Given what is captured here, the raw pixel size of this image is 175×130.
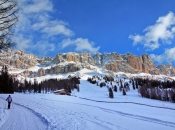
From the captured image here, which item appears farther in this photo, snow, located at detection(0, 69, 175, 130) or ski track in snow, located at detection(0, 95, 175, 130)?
snow, located at detection(0, 69, 175, 130)

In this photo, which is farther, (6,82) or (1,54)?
(6,82)

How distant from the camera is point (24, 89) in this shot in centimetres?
9875

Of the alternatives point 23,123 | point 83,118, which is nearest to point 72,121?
point 83,118

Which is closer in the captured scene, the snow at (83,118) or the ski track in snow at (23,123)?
the ski track in snow at (23,123)

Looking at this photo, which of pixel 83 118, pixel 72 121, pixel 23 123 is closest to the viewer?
pixel 23 123

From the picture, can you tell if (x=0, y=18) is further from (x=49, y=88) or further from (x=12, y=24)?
(x=49, y=88)

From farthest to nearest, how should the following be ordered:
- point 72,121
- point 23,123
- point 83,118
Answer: point 83,118
point 72,121
point 23,123

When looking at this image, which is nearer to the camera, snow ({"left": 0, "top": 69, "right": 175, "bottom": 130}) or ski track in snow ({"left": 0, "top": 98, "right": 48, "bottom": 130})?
ski track in snow ({"left": 0, "top": 98, "right": 48, "bottom": 130})

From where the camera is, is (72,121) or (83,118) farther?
(83,118)

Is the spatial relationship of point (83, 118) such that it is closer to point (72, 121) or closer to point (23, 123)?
point (72, 121)

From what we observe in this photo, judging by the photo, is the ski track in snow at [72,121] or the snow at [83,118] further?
the snow at [83,118]

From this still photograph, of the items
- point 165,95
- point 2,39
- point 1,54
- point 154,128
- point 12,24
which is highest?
point 12,24

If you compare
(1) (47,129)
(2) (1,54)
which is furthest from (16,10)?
(1) (47,129)

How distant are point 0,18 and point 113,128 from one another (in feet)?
26.0
